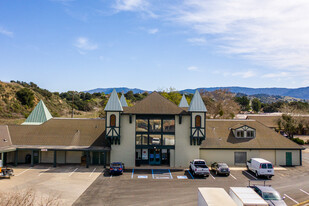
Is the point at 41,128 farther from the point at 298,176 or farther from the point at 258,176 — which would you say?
the point at 298,176

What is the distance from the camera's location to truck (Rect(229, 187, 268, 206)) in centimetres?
1559

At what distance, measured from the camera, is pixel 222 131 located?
38031 millimetres

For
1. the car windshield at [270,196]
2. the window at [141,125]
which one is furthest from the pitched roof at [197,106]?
the car windshield at [270,196]

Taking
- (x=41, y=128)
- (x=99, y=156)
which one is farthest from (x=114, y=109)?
(x=41, y=128)

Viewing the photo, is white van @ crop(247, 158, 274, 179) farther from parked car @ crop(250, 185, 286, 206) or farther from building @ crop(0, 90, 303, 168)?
parked car @ crop(250, 185, 286, 206)

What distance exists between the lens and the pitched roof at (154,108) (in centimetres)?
3397

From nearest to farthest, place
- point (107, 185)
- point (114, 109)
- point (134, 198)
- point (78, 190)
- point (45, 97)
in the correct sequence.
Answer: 1. point (134, 198)
2. point (78, 190)
3. point (107, 185)
4. point (114, 109)
5. point (45, 97)

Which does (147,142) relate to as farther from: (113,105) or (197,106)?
(197,106)

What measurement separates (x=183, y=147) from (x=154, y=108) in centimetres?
622

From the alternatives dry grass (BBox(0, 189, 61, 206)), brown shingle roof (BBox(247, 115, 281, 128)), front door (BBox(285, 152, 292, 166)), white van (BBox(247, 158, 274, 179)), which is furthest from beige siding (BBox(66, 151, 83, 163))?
brown shingle roof (BBox(247, 115, 281, 128))

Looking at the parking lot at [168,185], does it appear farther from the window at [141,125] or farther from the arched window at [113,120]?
the arched window at [113,120]

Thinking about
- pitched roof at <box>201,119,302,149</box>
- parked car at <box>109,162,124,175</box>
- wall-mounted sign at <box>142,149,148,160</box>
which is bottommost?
parked car at <box>109,162,124,175</box>

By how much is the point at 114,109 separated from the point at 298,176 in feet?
74.1

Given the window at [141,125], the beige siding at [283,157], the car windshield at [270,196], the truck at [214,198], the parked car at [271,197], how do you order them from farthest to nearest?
1. the beige siding at [283,157]
2. the window at [141,125]
3. the car windshield at [270,196]
4. the parked car at [271,197]
5. the truck at [214,198]
